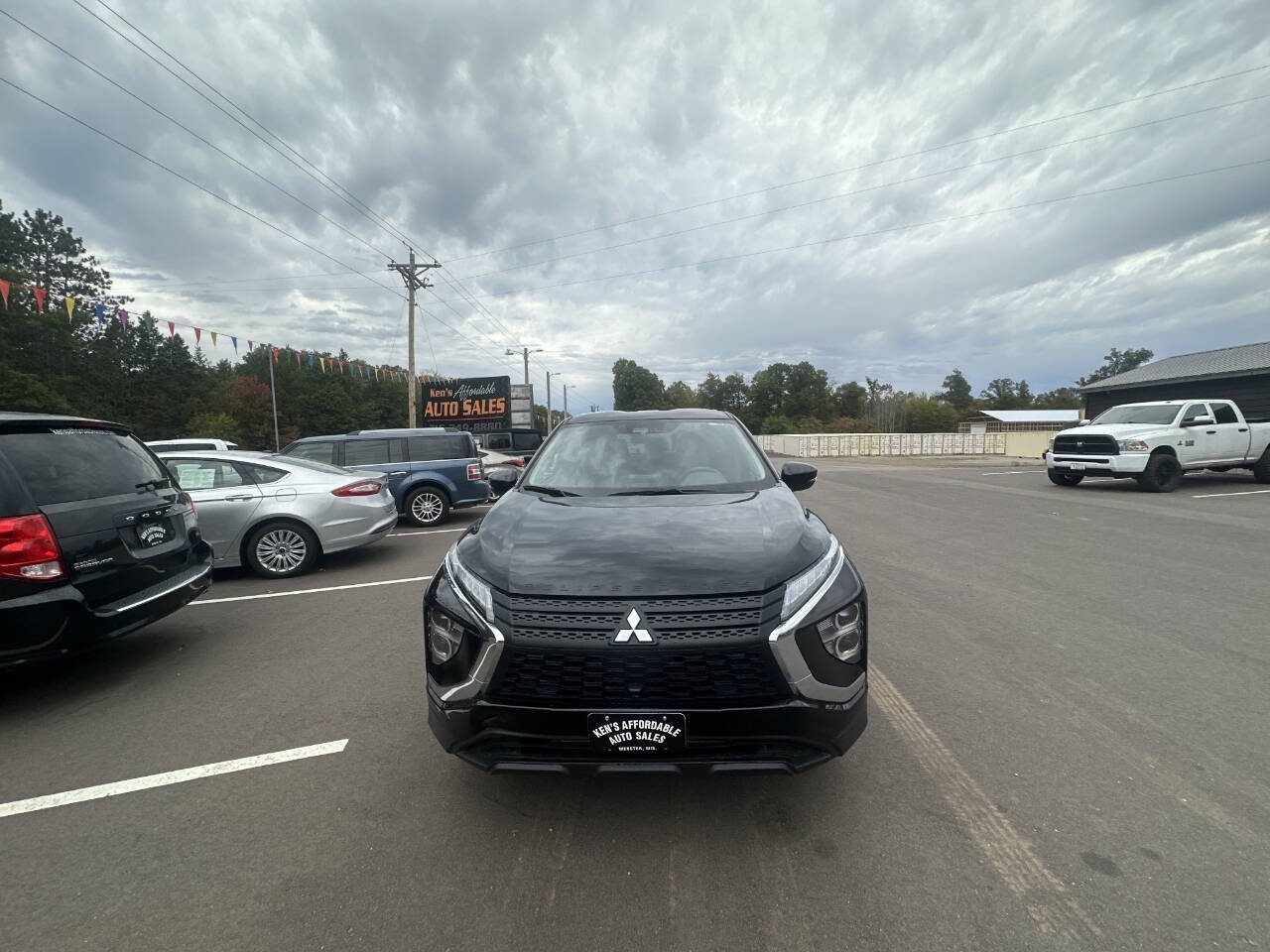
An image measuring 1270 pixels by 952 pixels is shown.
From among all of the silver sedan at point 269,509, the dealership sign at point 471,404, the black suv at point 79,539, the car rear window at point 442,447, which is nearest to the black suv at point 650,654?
the black suv at point 79,539

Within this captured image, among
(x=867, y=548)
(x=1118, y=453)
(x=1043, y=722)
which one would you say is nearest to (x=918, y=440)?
(x=1118, y=453)

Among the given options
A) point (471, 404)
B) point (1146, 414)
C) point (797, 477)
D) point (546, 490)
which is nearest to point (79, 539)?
point (546, 490)

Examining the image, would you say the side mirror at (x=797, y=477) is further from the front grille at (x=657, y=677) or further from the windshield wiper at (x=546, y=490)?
the front grille at (x=657, y=677)

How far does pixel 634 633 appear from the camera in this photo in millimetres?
1969

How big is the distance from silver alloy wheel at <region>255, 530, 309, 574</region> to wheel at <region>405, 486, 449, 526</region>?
139 inches

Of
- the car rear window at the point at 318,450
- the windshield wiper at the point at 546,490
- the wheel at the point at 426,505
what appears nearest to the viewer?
the windshield wiper at the point at 546,490

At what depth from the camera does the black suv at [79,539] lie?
3.06 m

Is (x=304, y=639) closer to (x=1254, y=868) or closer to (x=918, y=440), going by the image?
(x=1254, y=868)

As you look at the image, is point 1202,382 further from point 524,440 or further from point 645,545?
point 645,545

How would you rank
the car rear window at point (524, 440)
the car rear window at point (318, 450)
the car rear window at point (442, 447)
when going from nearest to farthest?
the car rear window at point (318, 450) → the car rear window at point (442, 447) → the car rear window at point (524, 440)

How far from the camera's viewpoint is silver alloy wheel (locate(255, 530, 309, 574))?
6285 millimetres

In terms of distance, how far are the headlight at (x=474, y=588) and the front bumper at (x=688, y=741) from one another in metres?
0.32

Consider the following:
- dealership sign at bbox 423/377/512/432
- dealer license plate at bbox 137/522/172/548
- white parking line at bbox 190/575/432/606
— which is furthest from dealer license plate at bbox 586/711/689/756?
dealership sign at bbox 423/377/512/432

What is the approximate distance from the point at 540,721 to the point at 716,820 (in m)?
0.87
